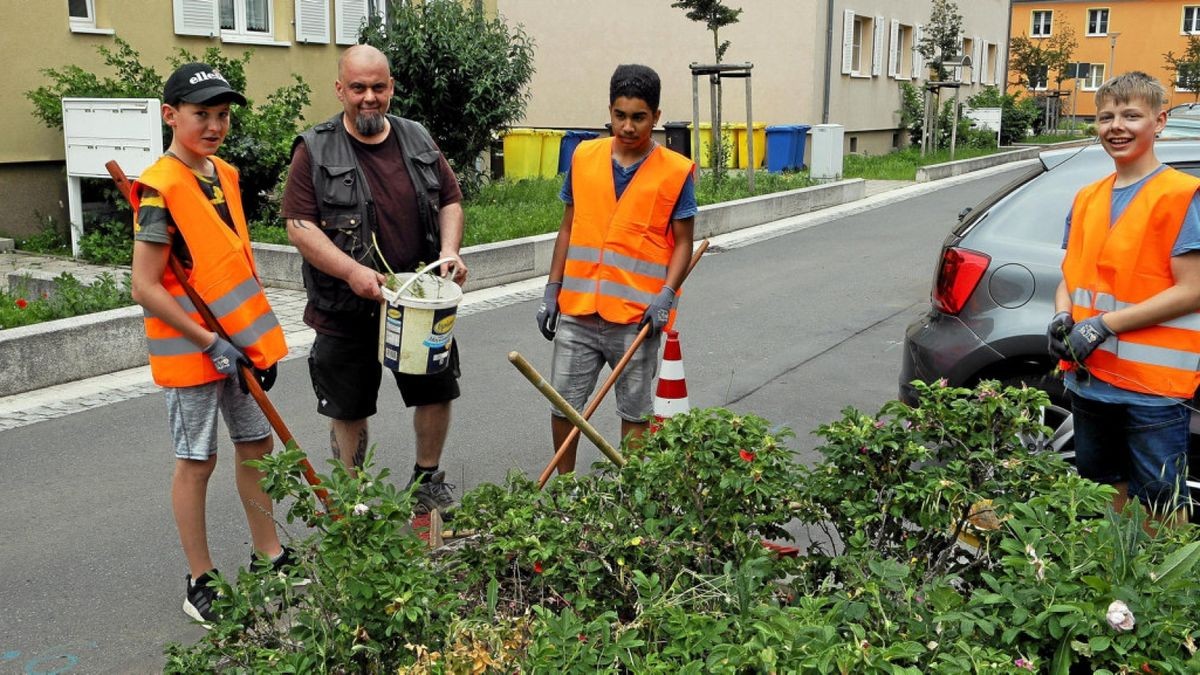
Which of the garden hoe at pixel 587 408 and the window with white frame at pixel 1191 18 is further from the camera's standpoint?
the window with white frame at pixel 1191 18

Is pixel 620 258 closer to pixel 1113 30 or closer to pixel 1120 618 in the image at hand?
pixel 1120 618

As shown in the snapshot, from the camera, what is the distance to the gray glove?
4020mm

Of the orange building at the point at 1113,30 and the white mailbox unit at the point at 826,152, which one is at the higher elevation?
the orange building at the point at 1113,30

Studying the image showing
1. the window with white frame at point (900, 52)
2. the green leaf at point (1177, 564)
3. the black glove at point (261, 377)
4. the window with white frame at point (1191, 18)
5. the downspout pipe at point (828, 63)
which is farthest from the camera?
the window with white frame at point (1191, 18)

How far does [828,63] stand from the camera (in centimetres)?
2791

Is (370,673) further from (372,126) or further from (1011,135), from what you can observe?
(1011,135)

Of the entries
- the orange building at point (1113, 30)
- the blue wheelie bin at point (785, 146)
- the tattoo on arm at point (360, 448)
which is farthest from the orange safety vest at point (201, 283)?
the orange building at point (1113, 30)

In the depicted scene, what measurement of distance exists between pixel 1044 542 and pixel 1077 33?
2751 inches

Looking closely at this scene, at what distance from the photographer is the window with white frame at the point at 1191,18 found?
62562 millimetres

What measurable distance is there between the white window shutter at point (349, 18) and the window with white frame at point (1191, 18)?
58.0 metres

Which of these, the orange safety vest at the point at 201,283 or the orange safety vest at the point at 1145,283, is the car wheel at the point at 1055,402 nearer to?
the orange safety vest at the point at 1145,283

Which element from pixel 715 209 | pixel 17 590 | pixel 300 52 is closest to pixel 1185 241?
pixel 17 590

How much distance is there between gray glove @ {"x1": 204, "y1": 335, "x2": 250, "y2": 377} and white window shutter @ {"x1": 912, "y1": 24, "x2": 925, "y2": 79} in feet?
105

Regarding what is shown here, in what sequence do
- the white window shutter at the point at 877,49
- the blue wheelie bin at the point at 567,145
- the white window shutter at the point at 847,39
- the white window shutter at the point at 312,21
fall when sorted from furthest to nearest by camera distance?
the white window shutter at the point at 877,49 → the white window shutter at the point at 847,39 → the blue wheelie bin at the point at 567,145 → the white window shutter at the point at 312,21
